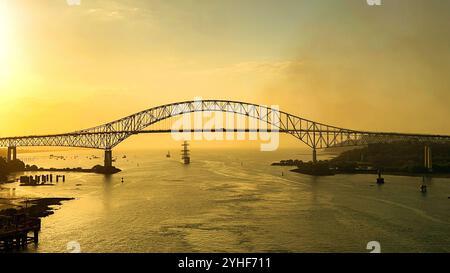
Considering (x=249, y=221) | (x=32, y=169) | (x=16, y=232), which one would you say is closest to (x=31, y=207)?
(x=16, y=232)

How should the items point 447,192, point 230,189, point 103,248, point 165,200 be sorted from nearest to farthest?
point 103,248 → point 165,200 → point 447,192 → point 230,189

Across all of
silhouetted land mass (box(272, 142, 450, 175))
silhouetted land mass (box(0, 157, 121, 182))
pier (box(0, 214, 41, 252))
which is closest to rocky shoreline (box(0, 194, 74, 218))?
pier (box(0, 214, 41, 252))

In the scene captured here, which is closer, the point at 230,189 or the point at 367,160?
the point at 230,189

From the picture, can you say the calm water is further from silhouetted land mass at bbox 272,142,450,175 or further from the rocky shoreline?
silhouetted land mass at bbox 272,142,450,175

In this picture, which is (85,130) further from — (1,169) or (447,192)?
(447,192)

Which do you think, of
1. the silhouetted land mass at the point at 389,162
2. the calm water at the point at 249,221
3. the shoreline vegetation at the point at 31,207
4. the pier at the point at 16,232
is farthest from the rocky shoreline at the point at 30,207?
the silhouetted land mass at the point at 389,162

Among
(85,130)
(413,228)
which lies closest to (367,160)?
(85,130)

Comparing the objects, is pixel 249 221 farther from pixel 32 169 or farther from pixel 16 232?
pixel 32 169

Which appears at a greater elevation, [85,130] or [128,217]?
[85,130]
